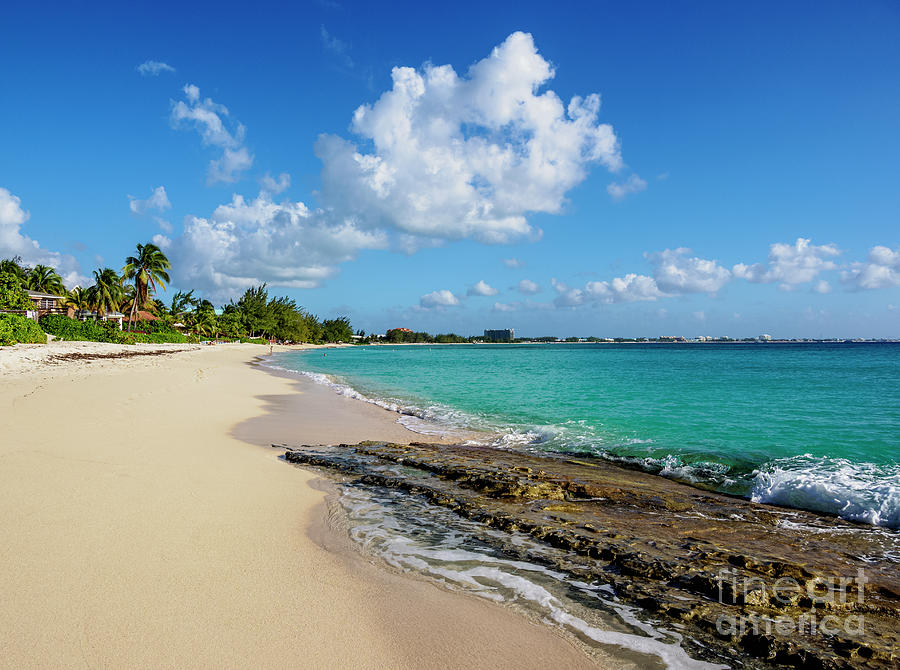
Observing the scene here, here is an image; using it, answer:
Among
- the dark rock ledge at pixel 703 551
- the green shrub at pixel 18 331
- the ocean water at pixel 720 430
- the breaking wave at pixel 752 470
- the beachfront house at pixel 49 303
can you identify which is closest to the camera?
the dark rock ledge at pixel 703 551

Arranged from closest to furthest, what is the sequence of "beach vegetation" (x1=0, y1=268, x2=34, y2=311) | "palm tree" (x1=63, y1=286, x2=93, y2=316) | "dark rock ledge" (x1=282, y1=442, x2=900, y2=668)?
"dark rock ledge" (x1=282, y1=442, x2=900, y2=668)
"beach vegetation" (x1=0, y1=268, x2=34, y2=311)
"palm tree" (x1=63, y1=286, x2=93, y2=316)

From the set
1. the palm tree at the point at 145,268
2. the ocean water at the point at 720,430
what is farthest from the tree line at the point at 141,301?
the ocean water at the point at 720,430

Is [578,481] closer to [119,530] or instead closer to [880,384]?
[119,530]

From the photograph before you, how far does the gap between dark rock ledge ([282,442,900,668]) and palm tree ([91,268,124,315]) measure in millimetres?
62386

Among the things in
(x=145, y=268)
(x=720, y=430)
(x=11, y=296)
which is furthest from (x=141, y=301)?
(x=720, y=430)

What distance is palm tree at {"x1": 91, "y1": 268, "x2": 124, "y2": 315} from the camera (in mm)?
56250

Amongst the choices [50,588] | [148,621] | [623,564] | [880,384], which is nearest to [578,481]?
[623,564]

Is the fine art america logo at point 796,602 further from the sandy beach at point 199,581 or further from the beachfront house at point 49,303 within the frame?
the beachfront house at point 49,303

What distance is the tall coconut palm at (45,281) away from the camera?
2425 inches

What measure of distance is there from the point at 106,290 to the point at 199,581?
66.2 metres

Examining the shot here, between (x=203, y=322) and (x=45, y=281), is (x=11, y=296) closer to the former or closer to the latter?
(x=45, y=281)

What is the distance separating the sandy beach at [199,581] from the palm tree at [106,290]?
196 feet

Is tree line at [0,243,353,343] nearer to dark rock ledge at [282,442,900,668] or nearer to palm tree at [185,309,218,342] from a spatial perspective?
palm tree at [185,309,218,342]

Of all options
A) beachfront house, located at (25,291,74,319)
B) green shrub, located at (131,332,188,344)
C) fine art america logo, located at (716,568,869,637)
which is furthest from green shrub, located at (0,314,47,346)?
fine art america logo, located at (716,568,869,637)
